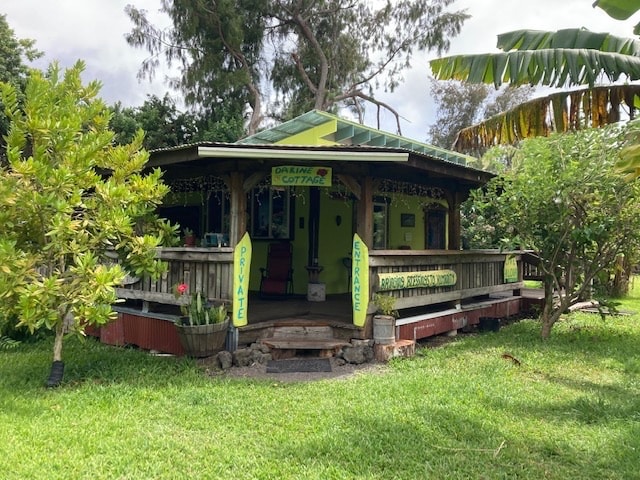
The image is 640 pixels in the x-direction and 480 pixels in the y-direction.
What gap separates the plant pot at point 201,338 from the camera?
5.97m

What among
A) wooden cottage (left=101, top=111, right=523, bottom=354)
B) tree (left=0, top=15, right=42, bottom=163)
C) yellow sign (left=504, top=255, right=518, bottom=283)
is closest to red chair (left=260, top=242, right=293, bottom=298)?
wooden cottage (left=101, top=111, right=523, bottom=354)

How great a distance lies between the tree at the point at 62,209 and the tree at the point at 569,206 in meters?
5.28

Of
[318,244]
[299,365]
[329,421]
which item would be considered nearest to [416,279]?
[299,365]

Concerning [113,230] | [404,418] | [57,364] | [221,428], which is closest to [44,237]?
[113,230]

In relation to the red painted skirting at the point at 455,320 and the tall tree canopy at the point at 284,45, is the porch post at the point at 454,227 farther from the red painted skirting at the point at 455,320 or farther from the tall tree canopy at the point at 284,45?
the tall tree canopy at the point at 284,45

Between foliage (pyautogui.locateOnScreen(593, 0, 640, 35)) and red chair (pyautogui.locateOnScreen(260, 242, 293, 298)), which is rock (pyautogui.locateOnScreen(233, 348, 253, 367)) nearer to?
red chair (pyautogui.locateOnScreen(260, 242, 293, 298))

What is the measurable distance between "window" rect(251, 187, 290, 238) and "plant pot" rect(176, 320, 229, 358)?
3921 mm

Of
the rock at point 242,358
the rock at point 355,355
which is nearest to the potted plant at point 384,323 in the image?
the rock at point 355,355

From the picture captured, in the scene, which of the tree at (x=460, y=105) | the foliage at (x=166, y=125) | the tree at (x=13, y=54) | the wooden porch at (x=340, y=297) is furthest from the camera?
the tree at (x=460, y=105)

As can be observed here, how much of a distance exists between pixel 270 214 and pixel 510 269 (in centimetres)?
510

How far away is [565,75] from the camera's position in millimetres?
5270

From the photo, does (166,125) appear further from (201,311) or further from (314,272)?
(201,311)

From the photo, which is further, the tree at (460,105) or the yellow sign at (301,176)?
the tree at (460,105)

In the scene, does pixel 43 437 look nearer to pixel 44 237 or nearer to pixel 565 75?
pixel 44 237
